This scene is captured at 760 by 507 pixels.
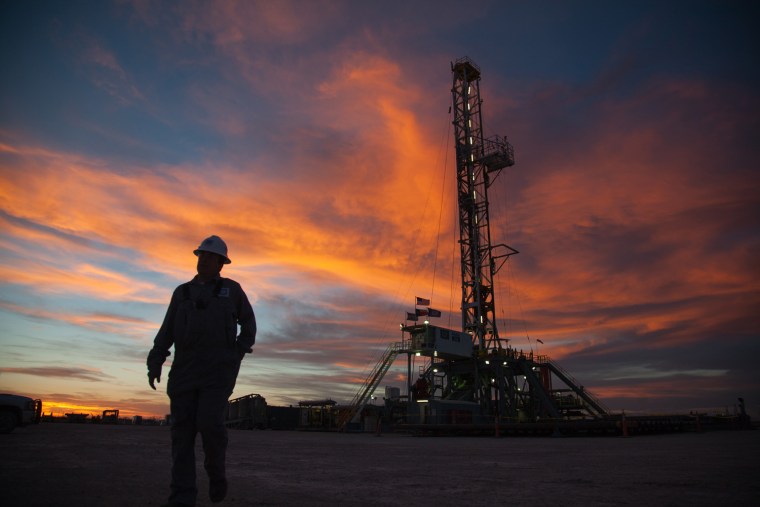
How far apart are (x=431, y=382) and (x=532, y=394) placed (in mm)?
8637

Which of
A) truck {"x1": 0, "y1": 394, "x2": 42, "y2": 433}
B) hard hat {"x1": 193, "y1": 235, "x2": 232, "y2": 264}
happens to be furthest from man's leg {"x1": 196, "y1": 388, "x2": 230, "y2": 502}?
truck {"x1": 0, "y1": 394, "x2": 42, "y2": 433}

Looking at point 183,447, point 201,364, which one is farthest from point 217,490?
point 201,364

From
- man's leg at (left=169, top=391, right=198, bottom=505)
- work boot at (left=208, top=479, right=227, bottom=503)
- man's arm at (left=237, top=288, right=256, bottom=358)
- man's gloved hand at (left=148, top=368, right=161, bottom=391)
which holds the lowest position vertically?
work boot at (left=208, top=479, right=227, bottom=503)

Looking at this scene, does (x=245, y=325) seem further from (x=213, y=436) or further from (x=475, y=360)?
(x=475, y=360)

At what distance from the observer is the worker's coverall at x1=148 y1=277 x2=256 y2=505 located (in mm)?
4031

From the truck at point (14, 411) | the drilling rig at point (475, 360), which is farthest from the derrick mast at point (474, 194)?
the truck at point (14, 411)

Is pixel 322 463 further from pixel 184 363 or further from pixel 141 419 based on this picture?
pixel 141 419

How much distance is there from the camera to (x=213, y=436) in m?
4.04

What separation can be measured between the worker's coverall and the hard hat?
24 cm

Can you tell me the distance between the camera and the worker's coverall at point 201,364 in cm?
403

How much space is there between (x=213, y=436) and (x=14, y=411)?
13.5m

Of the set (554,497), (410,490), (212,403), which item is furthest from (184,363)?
(554,497)

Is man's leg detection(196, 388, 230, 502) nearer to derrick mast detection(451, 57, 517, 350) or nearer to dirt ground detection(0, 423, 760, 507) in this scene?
dirt ground detection(0, 423, 760, 507)

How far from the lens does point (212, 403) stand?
410cm
